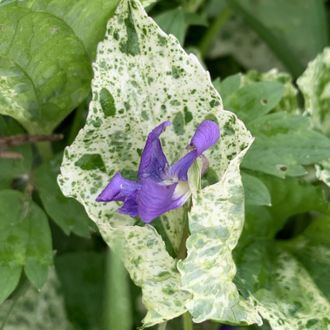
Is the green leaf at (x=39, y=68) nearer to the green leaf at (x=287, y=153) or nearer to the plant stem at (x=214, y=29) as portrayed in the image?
the green leaf at (x=287, y=153)

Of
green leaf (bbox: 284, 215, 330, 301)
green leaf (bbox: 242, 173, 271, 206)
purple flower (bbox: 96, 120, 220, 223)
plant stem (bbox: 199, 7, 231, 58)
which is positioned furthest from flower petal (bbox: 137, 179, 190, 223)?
plant stem (bbox: 199, 7, 231, 58)

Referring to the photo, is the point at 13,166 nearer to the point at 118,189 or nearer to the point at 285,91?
the point at 118,189

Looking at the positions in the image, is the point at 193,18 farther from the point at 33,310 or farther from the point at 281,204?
the point at 33,310

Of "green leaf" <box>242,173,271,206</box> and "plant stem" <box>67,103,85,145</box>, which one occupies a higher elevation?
"green leaf" <box>242,173,271,206</box>

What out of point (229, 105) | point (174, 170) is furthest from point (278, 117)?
point (174, 170)

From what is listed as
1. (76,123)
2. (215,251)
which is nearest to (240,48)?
(76,123)

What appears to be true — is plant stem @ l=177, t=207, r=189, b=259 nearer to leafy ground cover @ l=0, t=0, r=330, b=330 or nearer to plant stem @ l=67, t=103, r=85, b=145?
leafy ground cover @ l=0, t=0, r=330, b=330

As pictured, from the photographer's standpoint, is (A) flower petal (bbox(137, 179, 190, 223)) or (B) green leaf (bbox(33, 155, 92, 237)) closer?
(A) flower petal (bbox(137, 179, 190, 223))

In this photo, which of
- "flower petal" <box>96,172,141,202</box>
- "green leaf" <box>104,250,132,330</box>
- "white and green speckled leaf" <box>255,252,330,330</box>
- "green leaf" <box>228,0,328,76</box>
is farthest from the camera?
"green leaf" <box>228,0,328,76</box>
